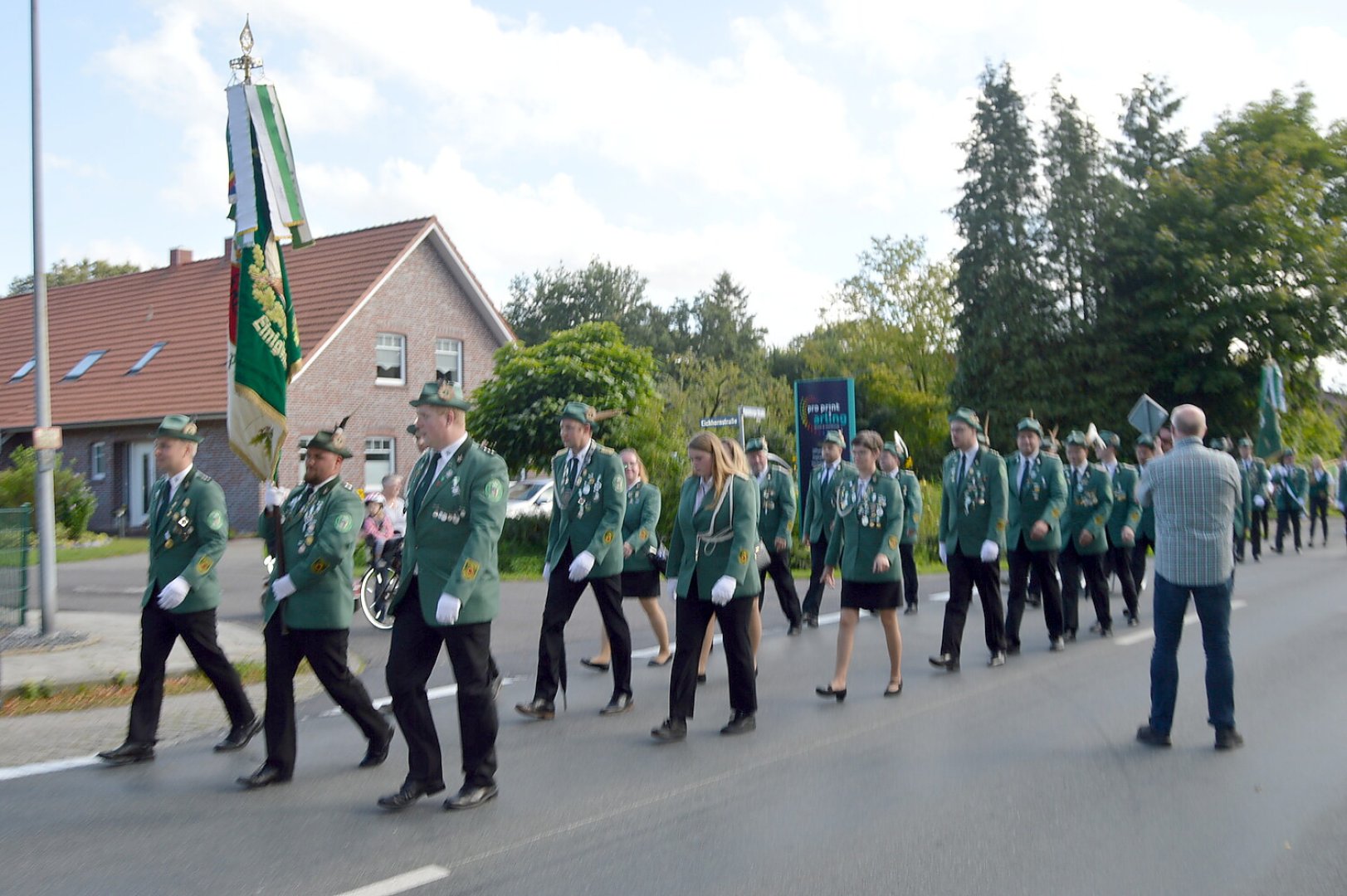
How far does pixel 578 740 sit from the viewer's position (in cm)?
702

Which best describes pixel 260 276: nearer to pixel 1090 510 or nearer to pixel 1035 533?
pixel 1035 533

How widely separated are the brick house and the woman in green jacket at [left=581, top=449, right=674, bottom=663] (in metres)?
20.0

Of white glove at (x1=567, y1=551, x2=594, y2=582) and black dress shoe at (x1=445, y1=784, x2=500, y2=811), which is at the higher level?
white glove at (x1=567, y1=551, x2=594, y2=582)

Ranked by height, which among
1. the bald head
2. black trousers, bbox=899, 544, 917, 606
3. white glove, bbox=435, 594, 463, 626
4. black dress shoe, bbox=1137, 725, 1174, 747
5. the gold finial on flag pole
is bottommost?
black dress shoe, bbox=1137, 725, 1174, 747

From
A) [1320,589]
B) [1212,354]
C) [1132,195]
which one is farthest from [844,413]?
[1132,195]

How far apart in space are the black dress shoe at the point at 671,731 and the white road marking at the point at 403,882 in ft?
7.65

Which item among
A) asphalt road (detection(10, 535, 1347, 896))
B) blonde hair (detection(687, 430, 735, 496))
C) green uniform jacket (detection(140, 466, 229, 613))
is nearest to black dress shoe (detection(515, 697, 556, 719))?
asphalt road (detection(10, 535, 1347, 896))

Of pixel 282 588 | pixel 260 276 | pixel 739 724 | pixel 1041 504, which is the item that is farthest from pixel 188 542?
pixel 1041 504

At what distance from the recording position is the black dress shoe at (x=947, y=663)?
9.20m

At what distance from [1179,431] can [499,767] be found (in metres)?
4.32

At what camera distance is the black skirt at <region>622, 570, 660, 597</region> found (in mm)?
9211

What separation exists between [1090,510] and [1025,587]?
5.80 ft

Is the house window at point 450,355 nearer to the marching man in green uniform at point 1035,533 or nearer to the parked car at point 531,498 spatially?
the parked car at point 531,498

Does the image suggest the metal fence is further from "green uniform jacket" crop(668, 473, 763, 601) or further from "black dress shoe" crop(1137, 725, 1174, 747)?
"black dress shoe" crop(1137, 725, 1174, 747)
